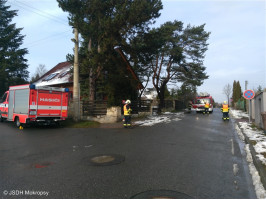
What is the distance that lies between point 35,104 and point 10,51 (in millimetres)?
19967

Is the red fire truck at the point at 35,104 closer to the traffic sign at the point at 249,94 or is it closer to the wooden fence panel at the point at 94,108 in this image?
the wooden fence panel at the point at 94,108

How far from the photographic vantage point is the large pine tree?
91.4ft

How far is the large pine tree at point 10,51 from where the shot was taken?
27.9 metres

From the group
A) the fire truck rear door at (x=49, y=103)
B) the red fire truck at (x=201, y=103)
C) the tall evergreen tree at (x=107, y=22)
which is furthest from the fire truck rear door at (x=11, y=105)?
A: the red fire truck at (x=201, y=103)

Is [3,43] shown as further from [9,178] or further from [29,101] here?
[9,178]

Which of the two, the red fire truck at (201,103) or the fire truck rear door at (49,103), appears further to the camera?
the red fire truck at (201,103)

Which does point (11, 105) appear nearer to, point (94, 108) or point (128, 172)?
point (94, 108)

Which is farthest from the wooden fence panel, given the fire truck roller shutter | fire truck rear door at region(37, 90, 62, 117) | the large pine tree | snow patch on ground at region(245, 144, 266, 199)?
the large pine tree

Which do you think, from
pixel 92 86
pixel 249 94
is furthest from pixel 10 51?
pixel 249 94

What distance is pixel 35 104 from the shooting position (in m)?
12.8

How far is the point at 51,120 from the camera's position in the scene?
13727mm

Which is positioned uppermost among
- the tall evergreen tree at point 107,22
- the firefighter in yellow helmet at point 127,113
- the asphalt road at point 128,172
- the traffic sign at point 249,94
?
the tall evergreen tree at point 107,22

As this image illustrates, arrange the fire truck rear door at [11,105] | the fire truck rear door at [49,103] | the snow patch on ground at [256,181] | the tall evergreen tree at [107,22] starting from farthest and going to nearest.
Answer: the tall evergreen tree at [107,22], the fire truck rear door at [11,105], the fire truck rear door at [49,103], the snow patch on ground at [256,181]

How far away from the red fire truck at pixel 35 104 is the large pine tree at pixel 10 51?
49.8 ft
